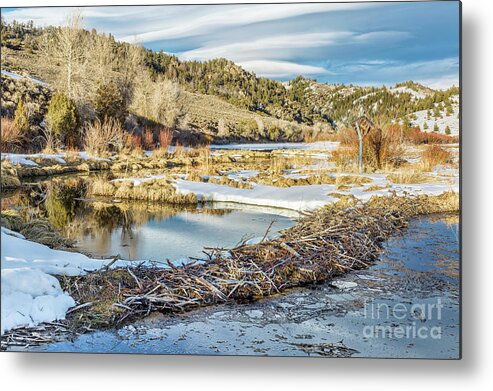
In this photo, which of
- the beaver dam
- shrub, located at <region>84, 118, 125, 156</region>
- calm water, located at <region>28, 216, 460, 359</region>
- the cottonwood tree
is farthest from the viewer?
shrub, located at <region>84, 118, 125, 156</region>

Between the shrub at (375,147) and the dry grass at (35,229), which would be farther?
the shrub at (375,147)

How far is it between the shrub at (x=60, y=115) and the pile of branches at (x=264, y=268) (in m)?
1.10

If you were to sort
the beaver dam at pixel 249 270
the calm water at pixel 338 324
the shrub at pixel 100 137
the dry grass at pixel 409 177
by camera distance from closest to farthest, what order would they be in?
1. the calm water at pixel 338 324
2. the beaver dam at pixel 249 270
3. the dry grass at pixel 409 177
4. the shrub at pixel 100 137

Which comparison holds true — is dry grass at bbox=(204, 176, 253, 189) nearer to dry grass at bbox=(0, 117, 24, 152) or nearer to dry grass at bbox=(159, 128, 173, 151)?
dry grass at bbox=(159, 128, 173, 151)

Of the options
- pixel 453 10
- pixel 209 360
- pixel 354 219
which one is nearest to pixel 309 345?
pixel 209 360

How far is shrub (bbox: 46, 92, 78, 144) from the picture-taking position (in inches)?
167

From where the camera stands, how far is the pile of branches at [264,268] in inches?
156

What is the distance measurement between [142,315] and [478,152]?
2.51 metres

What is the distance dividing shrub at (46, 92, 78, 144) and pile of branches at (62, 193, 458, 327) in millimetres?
1098

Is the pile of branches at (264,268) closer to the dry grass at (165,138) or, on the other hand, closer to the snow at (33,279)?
the snow at (33,279)

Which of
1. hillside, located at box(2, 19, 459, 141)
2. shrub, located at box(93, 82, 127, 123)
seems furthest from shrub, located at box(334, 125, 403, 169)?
shrub, located at box(93, 82, 127, 123)

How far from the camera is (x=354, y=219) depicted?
4.20 meters

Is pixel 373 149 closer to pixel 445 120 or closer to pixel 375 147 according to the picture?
pixel 375 147

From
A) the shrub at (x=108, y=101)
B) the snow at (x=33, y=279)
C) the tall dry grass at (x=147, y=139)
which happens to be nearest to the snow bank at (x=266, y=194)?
the tall dry grass at (x=147, y=139)
